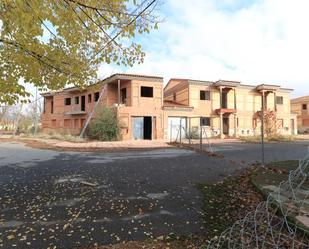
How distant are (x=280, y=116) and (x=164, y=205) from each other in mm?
32546

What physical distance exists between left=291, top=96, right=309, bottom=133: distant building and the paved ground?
141 ft

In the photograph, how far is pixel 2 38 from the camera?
4.86m

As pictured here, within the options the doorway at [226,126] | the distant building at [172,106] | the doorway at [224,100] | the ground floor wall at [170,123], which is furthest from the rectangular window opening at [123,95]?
the doorway at [226,126]

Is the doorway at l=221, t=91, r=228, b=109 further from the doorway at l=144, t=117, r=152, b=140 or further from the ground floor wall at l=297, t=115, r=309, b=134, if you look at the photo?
the ground floor wall at l=297, t=115, r=309, b=134

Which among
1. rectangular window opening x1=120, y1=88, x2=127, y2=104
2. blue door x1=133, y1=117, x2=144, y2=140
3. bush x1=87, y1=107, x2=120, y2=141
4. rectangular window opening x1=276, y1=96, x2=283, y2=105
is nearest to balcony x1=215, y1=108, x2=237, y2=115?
rectangular window opening x1=276, y1=96, x2=283, y2=105

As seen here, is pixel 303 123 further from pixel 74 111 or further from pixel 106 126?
pixel 74 111

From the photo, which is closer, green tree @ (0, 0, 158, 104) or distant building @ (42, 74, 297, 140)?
green tree @ (0, 0, 158, 104)

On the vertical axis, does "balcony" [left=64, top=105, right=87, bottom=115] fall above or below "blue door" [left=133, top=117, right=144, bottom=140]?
above

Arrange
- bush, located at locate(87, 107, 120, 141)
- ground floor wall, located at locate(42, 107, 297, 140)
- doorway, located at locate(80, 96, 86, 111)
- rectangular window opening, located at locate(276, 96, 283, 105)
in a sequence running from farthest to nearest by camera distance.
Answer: rectangular window opening, located at locate(276, 96, 283, 105) → doorway, located at locate(80, 96, 86, 111) → ground floor wall, located at locate(42, 107, 297, 140) → bush, located at locate(87, 107, 120, 141)

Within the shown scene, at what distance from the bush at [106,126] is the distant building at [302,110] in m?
34.1

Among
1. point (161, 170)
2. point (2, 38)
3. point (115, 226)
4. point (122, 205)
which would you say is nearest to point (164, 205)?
point (122, 205)

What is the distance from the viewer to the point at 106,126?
74.0 ft

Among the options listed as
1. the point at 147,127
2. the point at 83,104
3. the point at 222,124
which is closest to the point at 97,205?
the point at 147,127

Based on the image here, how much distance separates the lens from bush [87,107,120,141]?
22547 mm
